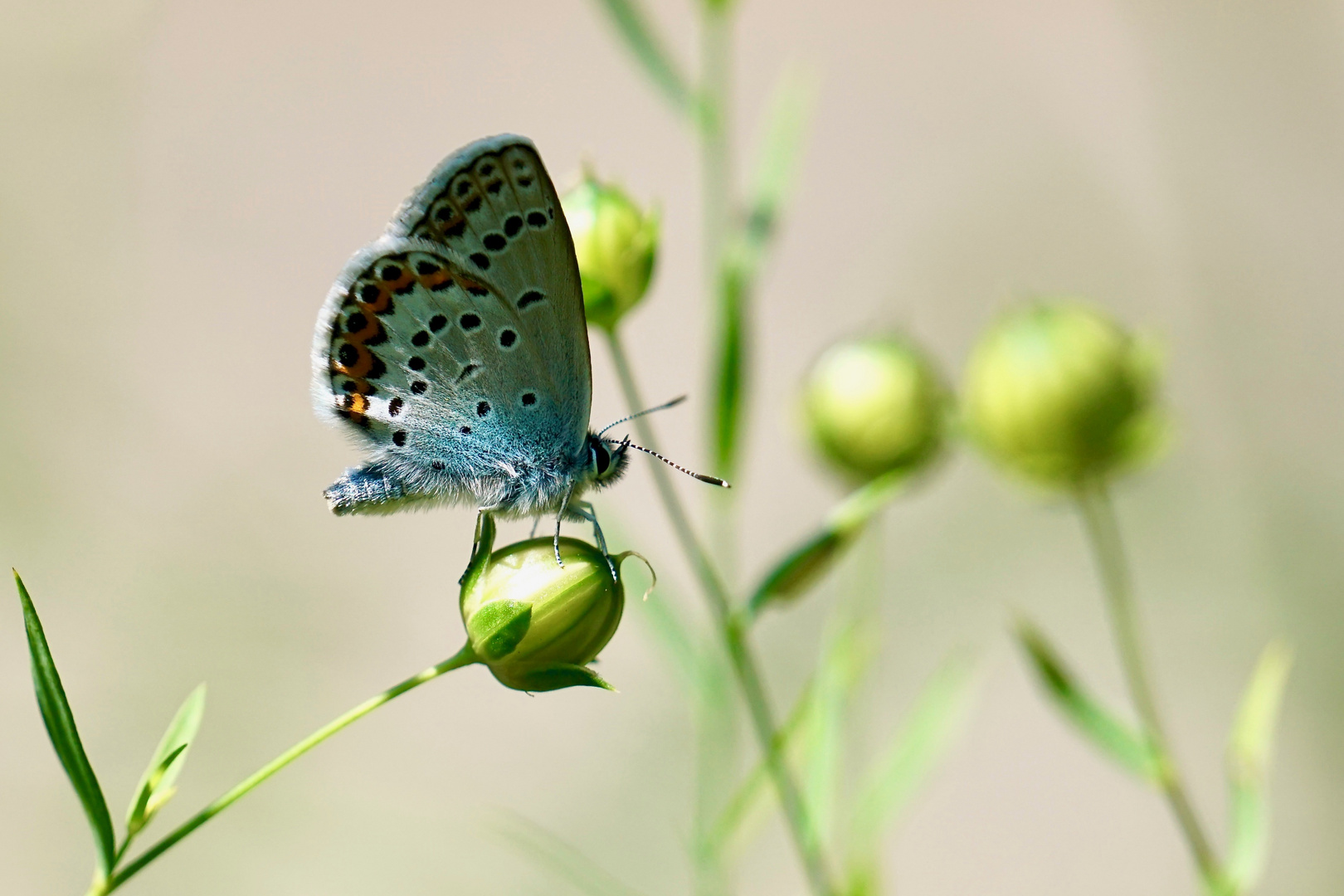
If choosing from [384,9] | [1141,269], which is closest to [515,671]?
[1141,269]

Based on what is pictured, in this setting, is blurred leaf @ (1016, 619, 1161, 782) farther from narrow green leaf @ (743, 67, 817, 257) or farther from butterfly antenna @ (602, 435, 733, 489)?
narrow green leaf @ (743, 67, 817, 257)

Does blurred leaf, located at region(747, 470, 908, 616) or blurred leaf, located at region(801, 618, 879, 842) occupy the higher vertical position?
blurred leaf, located at region(747, 470, 908, 616)

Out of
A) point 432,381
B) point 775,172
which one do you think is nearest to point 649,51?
point 775,172

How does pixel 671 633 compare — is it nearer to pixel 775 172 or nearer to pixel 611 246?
pixel 611 246

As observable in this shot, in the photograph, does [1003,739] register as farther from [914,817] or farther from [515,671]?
[515,671]

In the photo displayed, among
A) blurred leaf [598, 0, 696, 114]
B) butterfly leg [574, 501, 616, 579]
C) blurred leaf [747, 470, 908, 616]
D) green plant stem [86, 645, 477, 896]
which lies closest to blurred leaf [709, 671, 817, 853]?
blurred leaf [747, 470, 908, 616]

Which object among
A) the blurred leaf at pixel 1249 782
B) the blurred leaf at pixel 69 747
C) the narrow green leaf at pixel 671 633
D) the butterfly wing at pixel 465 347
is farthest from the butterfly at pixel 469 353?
the blurred leaf at pixel 1249 782
